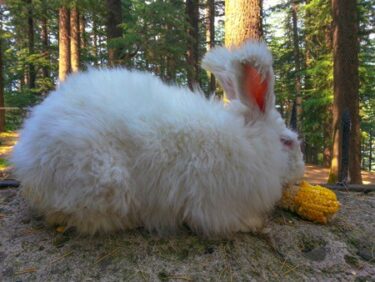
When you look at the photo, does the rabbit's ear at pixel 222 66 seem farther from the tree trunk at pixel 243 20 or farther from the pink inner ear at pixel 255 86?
the tree trunk at pixel 243 20

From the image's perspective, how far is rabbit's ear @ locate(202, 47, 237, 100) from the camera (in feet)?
7.47

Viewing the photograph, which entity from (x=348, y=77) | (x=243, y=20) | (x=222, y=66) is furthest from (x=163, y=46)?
(x=222, y=66)

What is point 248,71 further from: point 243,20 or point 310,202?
point 243,20

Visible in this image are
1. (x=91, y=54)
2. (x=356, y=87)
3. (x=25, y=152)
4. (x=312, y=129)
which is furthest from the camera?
(x=91, y=54)

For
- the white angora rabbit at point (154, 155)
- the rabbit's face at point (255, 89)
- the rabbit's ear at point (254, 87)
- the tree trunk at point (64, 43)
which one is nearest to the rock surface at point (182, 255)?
the white angora rabbit at point (154, 155)

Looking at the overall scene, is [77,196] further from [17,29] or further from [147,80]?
[17,29]

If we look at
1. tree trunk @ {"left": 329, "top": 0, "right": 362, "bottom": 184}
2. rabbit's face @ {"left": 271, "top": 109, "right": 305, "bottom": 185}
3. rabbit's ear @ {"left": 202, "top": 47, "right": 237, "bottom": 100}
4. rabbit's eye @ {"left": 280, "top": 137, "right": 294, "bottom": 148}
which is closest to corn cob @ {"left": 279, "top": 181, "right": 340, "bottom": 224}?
rabbit's face @ {"left": 271, "top": 109, "right": 305, "bottom": 185}

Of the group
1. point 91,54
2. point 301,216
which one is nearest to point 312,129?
point 91,54

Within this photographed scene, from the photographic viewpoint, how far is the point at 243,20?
4906 millimetres

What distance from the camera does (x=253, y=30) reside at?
4.93 metres

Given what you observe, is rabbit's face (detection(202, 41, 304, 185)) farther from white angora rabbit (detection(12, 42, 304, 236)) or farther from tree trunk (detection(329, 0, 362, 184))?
tree trunk (detection(329, 0, 362, 184))

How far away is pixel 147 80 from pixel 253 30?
3.01 meters

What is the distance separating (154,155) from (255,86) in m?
0.78

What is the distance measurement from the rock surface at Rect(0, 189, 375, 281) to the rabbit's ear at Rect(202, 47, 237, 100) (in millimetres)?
972
